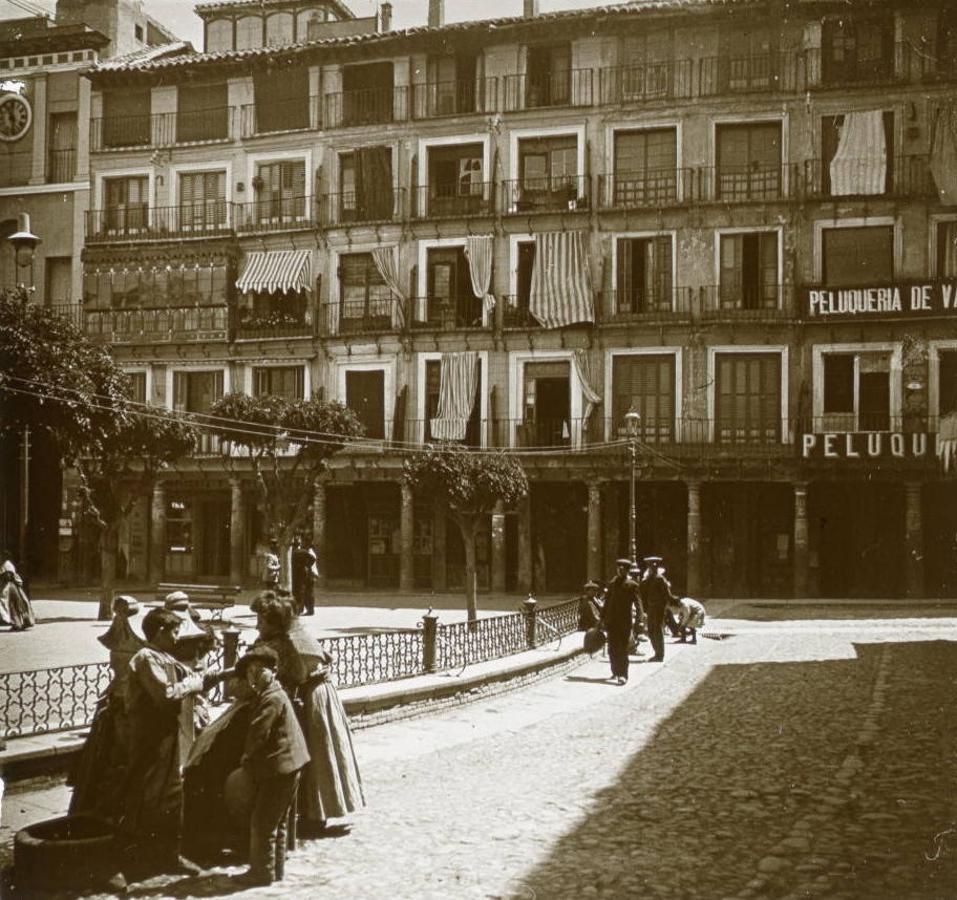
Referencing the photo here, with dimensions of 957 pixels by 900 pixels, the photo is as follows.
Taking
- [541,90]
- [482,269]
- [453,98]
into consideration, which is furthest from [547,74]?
[482,269]

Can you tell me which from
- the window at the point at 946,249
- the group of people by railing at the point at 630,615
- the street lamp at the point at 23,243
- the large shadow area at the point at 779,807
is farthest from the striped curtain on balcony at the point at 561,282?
the street lamp at the point at 23,243

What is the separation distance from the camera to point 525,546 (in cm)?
3278

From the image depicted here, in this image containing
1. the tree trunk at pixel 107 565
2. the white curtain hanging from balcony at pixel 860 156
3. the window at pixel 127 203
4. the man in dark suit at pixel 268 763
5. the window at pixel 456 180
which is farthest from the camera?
the window at pixel 127 203

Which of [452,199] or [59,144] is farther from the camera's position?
[452,199]

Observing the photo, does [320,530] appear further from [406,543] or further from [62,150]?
[62,150]

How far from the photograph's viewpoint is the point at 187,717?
23.4ft

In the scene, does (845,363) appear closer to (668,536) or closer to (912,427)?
(912,427)

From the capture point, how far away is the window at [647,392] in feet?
106

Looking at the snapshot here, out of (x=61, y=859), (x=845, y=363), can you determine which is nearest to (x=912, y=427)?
(x=845, y=363)

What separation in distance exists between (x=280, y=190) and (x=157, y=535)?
1110 cm

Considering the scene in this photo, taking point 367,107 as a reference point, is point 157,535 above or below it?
below

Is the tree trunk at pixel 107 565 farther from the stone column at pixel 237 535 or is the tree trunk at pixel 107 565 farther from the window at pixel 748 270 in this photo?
the window at pixel 748 270

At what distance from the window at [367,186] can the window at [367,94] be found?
980 millimetres

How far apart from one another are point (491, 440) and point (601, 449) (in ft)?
10.5
